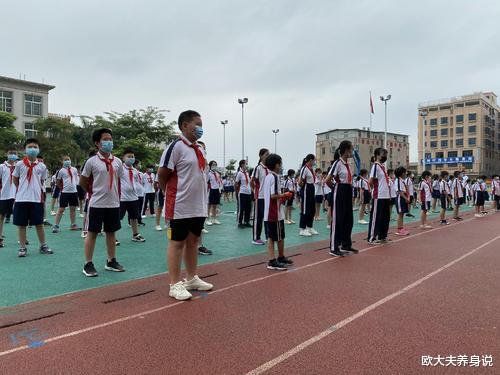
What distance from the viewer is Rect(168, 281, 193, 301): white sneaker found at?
4.70 metres

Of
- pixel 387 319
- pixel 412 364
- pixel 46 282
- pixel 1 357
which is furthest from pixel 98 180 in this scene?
pixel 412 364

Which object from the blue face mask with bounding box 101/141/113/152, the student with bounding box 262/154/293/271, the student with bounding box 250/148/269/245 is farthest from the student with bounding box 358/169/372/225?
the blue face mask with bounding box 101/141/113/152

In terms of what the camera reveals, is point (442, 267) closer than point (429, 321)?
No

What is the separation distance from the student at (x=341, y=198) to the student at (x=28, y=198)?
204 inches

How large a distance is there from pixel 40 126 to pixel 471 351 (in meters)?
47.0

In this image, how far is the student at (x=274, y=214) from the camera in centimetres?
642

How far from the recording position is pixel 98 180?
5.90 metres

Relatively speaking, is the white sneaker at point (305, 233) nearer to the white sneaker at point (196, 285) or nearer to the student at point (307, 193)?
the student at point (307, 193)

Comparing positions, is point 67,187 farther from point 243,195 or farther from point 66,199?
point 243,195

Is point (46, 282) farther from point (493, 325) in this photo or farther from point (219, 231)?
point (219, 231)

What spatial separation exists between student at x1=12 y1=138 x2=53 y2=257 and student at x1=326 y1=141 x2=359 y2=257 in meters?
5.17

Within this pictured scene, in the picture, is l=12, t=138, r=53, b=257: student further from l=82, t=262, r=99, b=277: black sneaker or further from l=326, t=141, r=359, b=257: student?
l=326, t=141, r=359, b=257: student

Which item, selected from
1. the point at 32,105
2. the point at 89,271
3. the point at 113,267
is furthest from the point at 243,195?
the point at 32,105

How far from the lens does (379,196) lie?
30.2 ft
